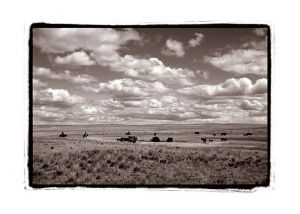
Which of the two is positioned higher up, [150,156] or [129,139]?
[129,139]

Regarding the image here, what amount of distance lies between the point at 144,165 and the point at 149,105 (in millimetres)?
404

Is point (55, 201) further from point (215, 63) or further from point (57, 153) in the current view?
point (215, 63)

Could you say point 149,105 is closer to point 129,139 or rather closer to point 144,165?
point 129,139

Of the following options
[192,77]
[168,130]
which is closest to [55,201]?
[168,130]

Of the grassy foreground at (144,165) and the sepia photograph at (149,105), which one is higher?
the sepia photograph at (149,105)

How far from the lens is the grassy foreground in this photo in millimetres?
3865

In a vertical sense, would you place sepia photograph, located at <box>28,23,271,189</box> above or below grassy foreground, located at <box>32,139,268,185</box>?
above

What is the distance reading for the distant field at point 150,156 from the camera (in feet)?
12.7

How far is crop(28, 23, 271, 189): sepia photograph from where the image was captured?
3.86m

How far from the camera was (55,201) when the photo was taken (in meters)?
3.84

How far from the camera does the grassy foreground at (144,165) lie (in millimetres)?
3865

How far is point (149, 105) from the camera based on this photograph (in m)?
3.91

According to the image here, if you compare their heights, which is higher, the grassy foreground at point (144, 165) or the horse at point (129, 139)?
the horse at point (129, 139)

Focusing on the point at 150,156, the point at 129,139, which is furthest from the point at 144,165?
the point at 129,139
